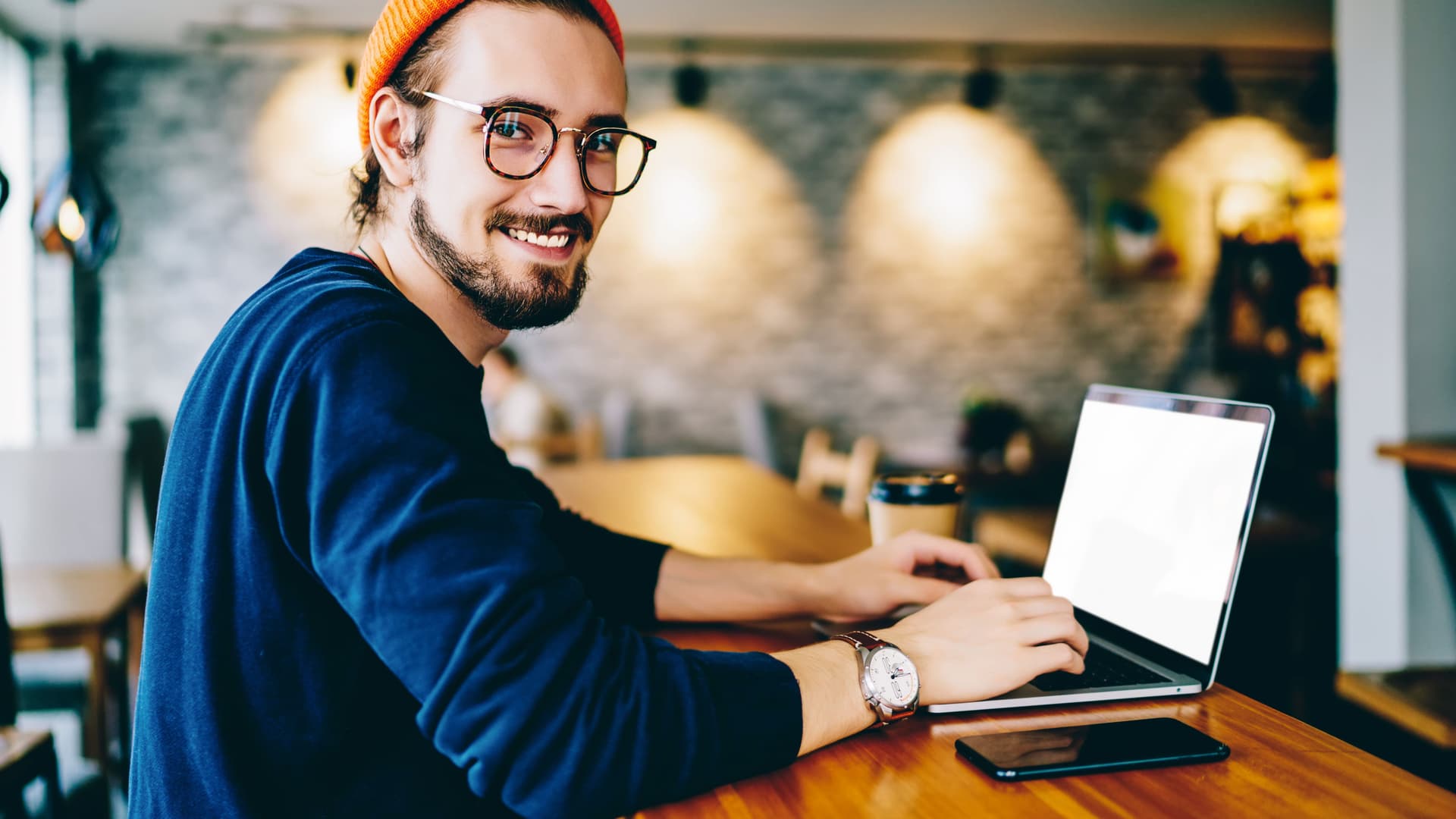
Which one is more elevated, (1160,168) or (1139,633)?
(1160,168)

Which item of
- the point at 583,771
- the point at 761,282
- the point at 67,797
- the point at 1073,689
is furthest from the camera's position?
the point at 761,282

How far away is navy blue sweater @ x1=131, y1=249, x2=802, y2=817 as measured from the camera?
0.64 m

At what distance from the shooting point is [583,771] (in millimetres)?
638

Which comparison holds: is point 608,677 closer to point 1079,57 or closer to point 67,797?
point 67,797

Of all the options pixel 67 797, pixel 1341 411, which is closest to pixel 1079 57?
pixel 1341 411

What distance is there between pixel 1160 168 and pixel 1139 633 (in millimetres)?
5625

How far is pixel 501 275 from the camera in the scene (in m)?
0.90

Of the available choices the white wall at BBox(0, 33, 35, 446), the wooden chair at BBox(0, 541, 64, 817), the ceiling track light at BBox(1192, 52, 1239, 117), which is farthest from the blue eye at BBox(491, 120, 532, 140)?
the ceiling track light at BBox(1192, 52, 1239, 117)

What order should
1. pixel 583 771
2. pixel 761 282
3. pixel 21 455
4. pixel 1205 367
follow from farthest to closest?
pixel 1205 367, pixel 761 282, pixel 21 455, pixel 583 771

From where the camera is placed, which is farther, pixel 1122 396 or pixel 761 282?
pixel 761 282

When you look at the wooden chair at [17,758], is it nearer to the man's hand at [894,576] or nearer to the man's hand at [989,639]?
the man's hand at [894,576]

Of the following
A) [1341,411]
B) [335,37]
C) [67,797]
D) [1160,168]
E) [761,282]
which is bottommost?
[67,797]

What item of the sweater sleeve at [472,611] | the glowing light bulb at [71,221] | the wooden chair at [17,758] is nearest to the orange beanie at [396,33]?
the sweater sleeve at [472,611]

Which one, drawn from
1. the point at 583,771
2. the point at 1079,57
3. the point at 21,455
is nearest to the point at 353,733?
the point at 583,771
